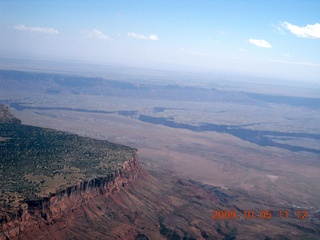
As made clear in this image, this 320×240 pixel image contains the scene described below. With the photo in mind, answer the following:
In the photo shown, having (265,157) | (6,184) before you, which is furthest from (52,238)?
(265,157)

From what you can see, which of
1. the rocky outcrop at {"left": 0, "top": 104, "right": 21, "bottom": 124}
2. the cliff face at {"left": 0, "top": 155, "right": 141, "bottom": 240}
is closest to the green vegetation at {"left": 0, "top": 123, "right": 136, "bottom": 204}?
the cliff face at {"left": 0, "top": 155, "right": 141, "bottom": 240}

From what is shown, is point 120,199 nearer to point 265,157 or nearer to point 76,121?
point 265,157
